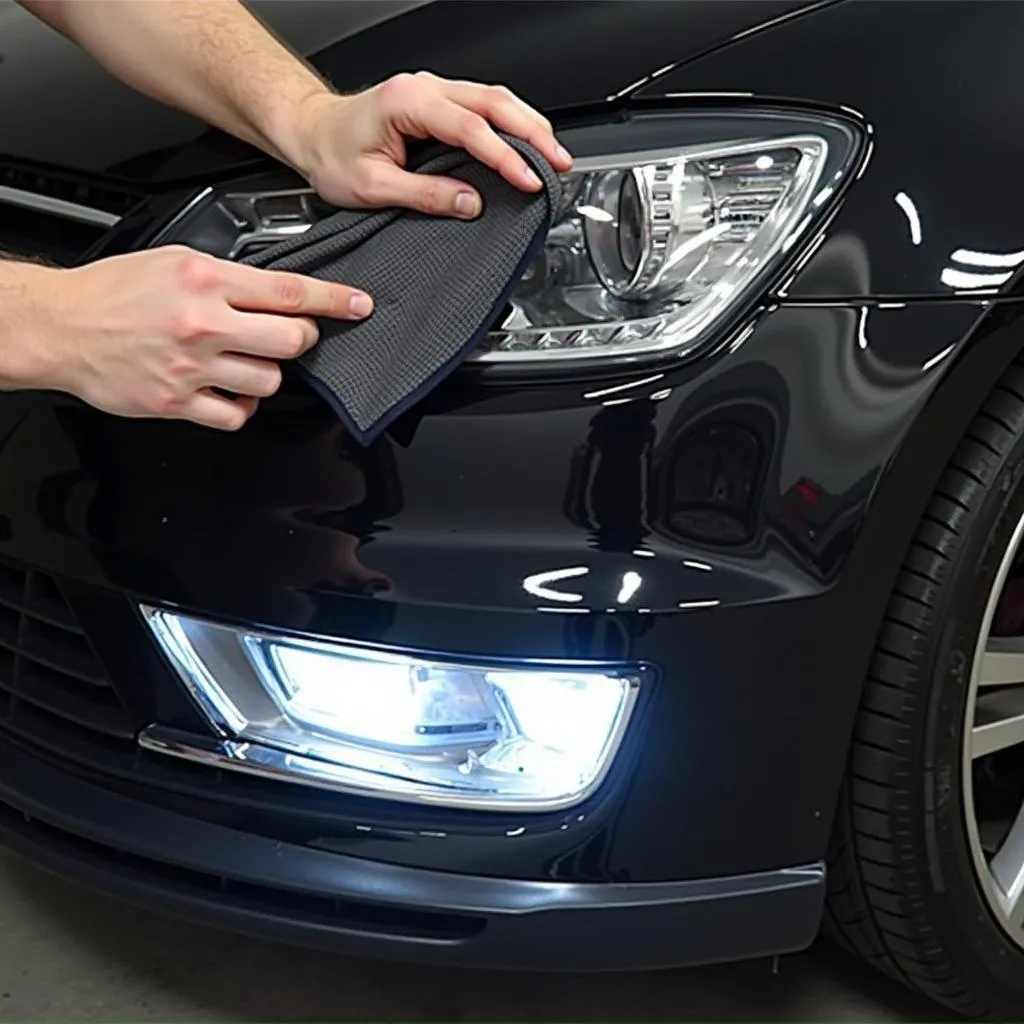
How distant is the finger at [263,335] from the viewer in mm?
1130

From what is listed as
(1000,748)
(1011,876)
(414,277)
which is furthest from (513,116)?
(1011,876)

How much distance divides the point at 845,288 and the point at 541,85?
0.30m

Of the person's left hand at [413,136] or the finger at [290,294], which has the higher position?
the person's left hand at [413,136]

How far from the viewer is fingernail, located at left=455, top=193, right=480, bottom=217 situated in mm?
1176

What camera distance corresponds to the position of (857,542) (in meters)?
1.16

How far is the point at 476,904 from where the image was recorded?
1.23 m

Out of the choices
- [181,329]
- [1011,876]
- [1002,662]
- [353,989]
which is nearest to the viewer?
[181,329]

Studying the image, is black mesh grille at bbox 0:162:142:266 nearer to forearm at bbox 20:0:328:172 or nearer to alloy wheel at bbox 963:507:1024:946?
forearm at bbox 20:0:328:172

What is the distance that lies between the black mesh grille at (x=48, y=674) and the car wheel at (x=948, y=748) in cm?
62

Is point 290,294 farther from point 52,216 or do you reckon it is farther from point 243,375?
point 52,216

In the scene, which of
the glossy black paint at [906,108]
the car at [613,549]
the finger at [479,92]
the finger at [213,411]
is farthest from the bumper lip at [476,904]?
the finger at [479,92]

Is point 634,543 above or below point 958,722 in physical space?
above

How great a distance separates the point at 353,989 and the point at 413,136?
0.86 meters

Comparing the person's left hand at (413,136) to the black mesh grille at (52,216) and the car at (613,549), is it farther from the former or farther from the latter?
the black mesh grille at (52,216)
